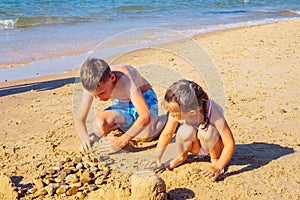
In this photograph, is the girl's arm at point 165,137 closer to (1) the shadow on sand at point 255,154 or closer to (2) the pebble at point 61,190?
(1) the shadow on sand at point 255,154

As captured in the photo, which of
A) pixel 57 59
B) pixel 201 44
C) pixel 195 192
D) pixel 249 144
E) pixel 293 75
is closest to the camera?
pixel 195 192

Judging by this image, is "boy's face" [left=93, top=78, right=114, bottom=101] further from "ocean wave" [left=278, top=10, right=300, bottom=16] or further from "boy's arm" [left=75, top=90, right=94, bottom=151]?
"ocean wave" [left=278, top=10, right=300, bottom=16]

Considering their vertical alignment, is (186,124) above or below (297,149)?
above

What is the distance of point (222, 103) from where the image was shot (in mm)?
5344

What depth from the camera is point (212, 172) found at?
3.51 meters

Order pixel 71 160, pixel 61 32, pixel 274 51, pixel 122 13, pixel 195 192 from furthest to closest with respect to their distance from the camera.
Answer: pixel 122 13 → pixel 61 32 → pixel 274 51 → pixel 71 160 → pixel 195 192

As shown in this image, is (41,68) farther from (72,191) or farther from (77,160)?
(72,191)

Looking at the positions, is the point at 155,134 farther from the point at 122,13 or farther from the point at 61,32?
the point at 122,13

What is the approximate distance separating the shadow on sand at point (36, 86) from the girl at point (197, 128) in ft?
11.9

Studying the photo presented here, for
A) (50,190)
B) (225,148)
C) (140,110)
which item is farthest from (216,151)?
(50,190)

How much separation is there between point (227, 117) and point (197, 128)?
60.7 inches

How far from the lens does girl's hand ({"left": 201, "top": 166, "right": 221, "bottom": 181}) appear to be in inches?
138

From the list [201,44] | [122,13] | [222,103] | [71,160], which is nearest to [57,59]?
[201,44]

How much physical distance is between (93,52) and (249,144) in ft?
20.2
